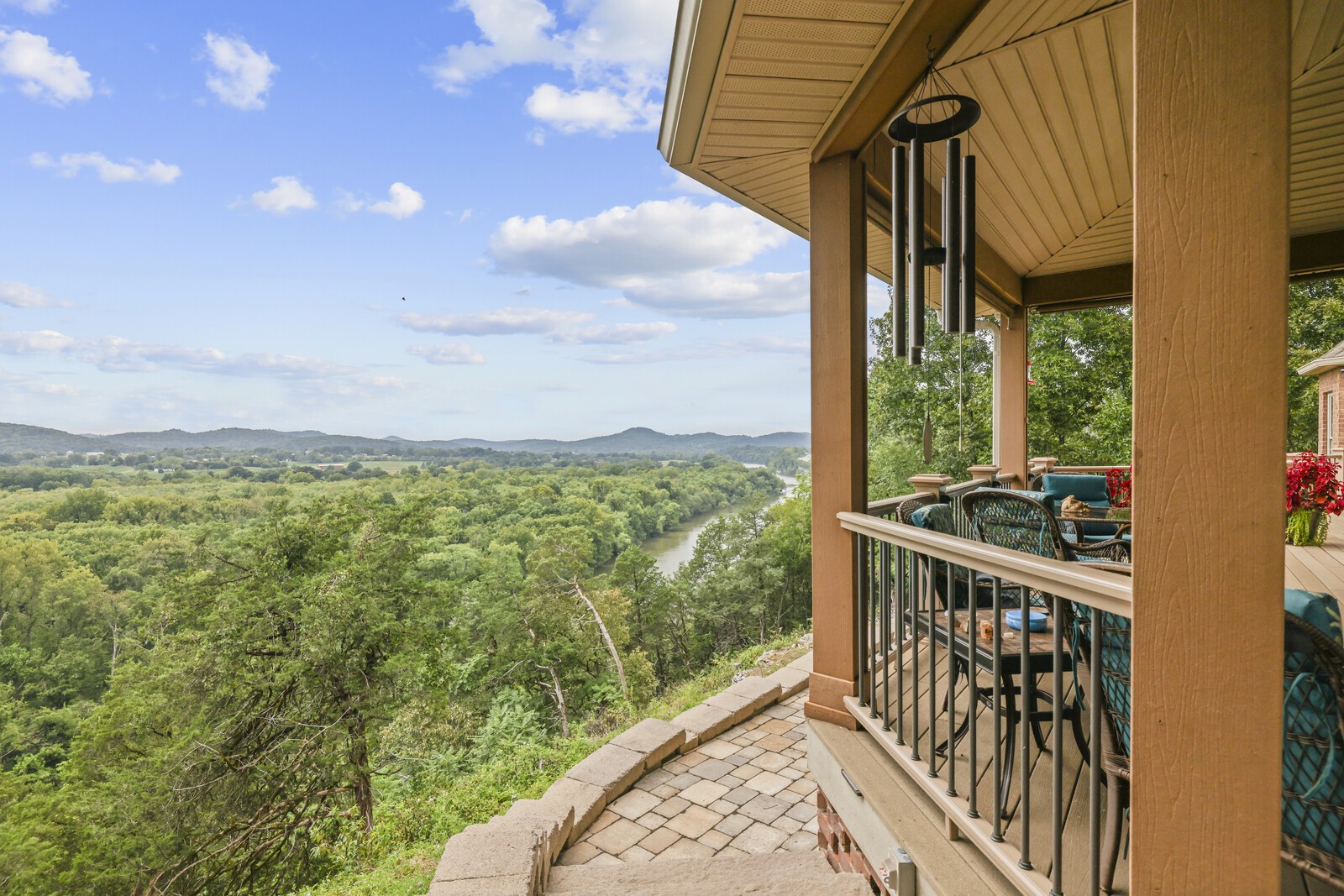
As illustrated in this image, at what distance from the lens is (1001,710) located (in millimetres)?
2109

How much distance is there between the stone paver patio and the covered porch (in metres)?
0.58

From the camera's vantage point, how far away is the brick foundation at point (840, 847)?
2289 mm

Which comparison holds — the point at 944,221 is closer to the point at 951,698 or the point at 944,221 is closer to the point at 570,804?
the point at 951,698

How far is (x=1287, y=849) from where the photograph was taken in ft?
4.42

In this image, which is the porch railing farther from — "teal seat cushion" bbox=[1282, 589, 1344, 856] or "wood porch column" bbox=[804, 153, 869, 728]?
"teal seat cushion" bbox=[1282, 589, 1344, 856]

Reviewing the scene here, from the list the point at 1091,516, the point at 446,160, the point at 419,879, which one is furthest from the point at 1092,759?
the point at 446,160

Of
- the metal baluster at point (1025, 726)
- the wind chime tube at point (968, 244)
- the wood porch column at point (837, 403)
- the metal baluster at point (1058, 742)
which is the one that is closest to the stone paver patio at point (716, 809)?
the wood porch column at point (837, 403)

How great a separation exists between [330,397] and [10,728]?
3765 cm

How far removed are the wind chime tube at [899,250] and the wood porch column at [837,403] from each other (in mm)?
211

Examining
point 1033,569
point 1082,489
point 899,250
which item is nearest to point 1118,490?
point 1082,489

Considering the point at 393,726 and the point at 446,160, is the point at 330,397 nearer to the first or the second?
the point at 446,160

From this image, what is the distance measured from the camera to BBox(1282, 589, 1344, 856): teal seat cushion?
1210mm

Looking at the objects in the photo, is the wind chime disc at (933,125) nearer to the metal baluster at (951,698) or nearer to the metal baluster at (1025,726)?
the metal baluster at (951,698)

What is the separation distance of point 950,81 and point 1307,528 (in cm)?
541
